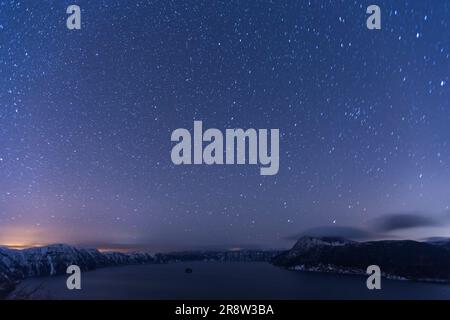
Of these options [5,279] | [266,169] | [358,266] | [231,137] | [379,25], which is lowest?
[358,266]

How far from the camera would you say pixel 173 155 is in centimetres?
454

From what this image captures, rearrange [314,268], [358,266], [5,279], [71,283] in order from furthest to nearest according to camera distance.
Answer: [314,268]
[358,266]
[5,279]
[71,283]

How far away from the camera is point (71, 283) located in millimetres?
4371

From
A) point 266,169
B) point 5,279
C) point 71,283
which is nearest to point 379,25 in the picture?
point 266,169

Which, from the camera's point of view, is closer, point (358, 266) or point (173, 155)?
point (173, 155)
